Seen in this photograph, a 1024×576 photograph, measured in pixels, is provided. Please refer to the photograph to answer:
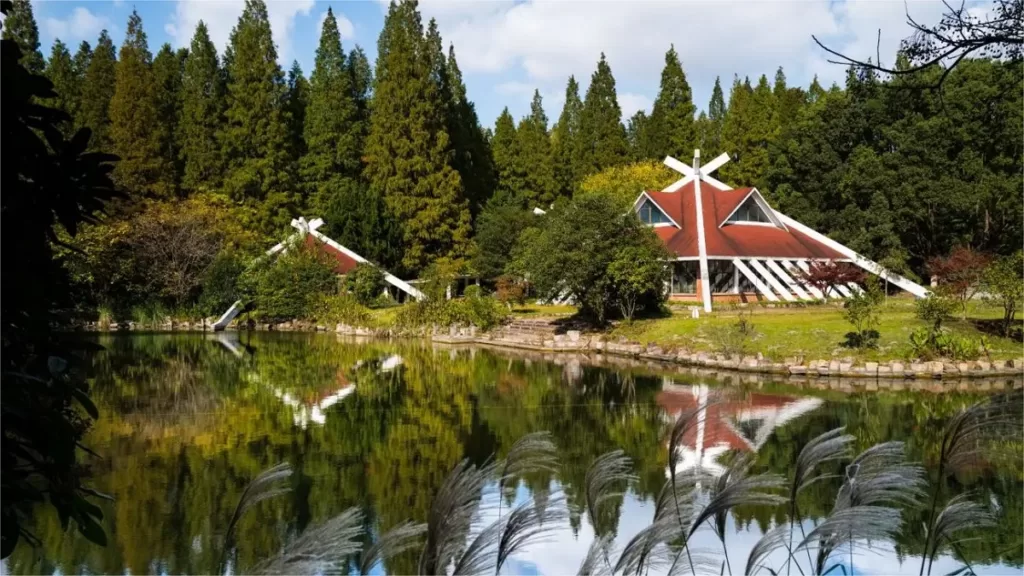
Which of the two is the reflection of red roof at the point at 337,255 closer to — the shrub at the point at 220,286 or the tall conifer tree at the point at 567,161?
the shrub at the point at 220,286

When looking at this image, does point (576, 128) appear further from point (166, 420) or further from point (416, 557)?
point (416, 557)

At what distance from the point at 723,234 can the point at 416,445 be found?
18511 millimetres

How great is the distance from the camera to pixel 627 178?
1350 inches

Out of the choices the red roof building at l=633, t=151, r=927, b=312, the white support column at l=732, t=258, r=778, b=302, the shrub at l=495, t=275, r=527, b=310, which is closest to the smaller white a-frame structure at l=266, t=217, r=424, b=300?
the shrub at l=495, t=275, r=527, b=310

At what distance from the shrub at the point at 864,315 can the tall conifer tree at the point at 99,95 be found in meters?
27.1

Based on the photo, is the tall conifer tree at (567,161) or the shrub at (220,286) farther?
the tall conifer tree at (567,161)

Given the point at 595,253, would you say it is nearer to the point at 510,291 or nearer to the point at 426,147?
the point at 510,291

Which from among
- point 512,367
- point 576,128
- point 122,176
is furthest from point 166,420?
point 576,128

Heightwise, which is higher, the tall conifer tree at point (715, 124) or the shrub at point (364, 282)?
the tall conifer tree at point (715, 124)

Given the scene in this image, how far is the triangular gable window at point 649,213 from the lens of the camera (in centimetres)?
2803

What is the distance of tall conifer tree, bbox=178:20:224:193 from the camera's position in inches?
1289

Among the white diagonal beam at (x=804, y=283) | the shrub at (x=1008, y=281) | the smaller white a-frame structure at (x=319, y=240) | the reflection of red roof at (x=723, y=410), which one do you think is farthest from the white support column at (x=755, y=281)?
the reflection of red roof at (x=723, y=410)

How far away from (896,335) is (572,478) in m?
11.4

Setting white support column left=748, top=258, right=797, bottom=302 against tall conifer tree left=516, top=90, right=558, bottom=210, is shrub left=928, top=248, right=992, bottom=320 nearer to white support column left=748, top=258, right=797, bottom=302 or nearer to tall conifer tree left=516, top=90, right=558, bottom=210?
white support column left=748, top=258, right=797, bottom=302
